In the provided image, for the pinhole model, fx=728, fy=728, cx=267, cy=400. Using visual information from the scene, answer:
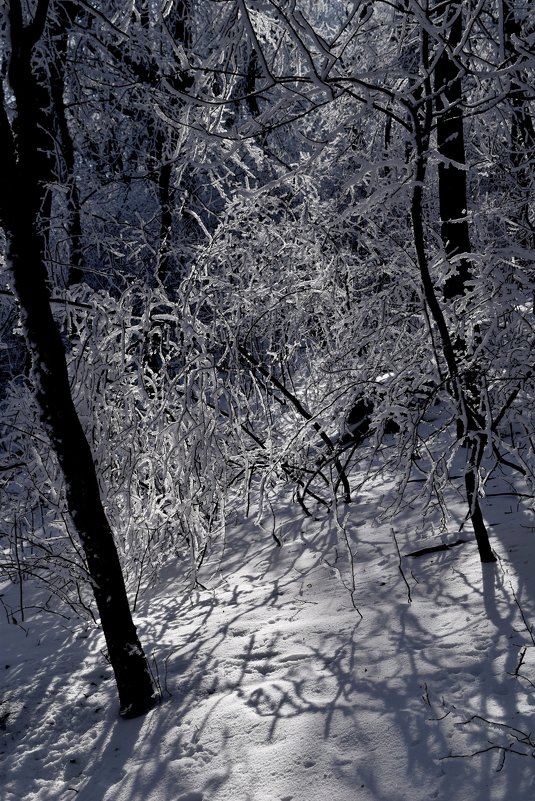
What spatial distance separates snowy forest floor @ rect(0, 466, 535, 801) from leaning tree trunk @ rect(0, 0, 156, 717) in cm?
41

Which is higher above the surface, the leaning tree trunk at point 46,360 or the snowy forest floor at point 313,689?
the leaning tree trunk at point 46,360

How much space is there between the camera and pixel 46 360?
328 centimetres

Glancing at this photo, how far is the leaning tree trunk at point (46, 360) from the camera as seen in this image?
3217mm

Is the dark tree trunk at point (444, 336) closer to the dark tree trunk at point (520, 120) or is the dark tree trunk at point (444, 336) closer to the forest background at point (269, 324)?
the forest background at point (269, 324)

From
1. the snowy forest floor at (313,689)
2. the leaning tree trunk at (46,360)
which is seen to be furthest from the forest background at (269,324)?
the snowy forest floor at (313,689)

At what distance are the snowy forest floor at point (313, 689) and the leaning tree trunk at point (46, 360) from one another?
0.41 m

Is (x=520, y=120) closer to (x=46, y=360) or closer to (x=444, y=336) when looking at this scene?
(x=444, y=336)

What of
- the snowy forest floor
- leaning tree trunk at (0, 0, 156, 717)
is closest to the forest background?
leaning tree trunk at (0, 0, 156, 717)

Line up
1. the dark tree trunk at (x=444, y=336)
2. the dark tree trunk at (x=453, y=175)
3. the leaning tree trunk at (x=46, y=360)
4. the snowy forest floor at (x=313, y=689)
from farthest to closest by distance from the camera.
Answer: the dark tree trunk at (x=453, y=175) → the dark tree trunk at (x=444, y=336) → the leaning tree trunk at (x=46, y=360) → the snowy forest floor at (x=313, y=689)

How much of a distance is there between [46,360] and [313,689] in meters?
1.94

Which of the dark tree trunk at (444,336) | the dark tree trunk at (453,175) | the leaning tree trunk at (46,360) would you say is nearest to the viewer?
the leaning tree trunk at (46,360)

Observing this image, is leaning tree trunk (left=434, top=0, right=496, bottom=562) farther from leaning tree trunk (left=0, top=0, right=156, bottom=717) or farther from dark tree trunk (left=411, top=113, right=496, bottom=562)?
leaning tree trunk (left=0, top=0, right=156, bottom=717)

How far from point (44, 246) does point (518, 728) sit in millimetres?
5955

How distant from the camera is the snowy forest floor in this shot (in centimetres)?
273
